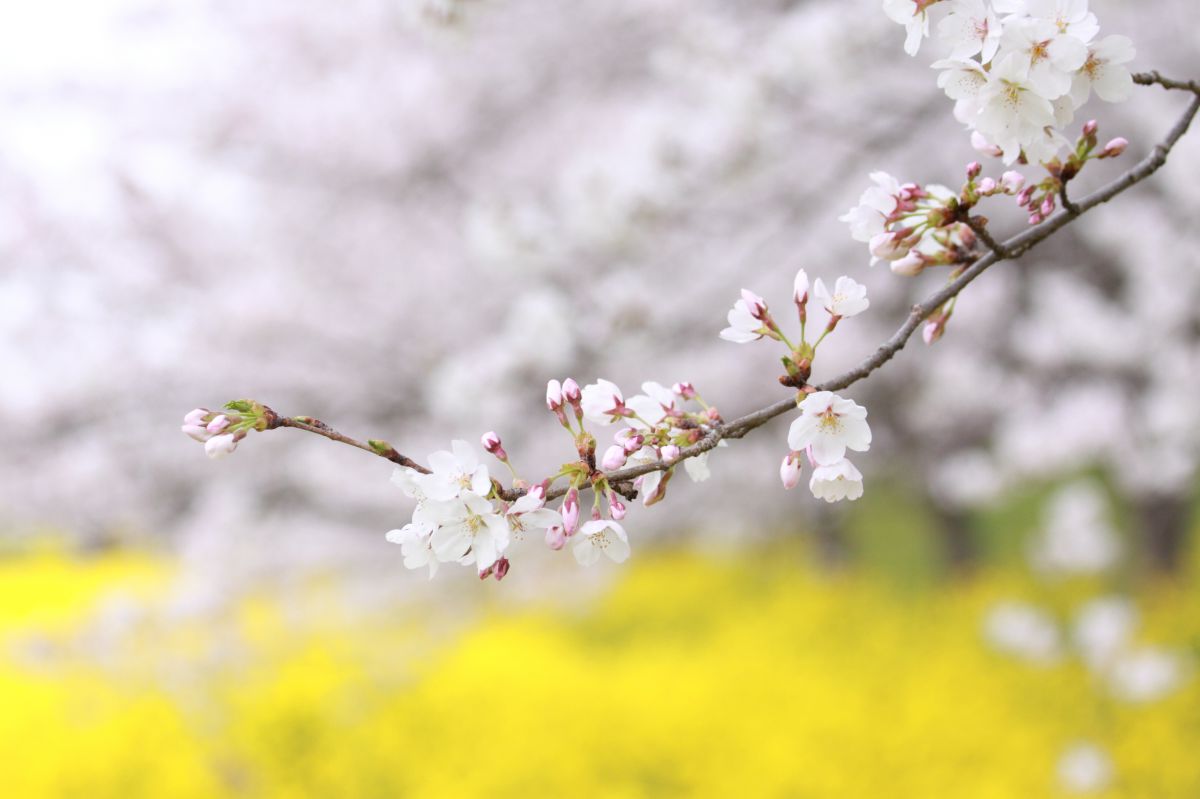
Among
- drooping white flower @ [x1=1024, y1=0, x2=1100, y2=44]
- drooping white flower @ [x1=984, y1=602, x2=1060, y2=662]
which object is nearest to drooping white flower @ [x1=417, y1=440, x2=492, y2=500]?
drooping white flower @ [x1=1024, y1=0, x2=1100, y2=44]

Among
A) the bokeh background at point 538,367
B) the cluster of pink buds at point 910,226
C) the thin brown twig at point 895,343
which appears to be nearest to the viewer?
the thin brown twig at point 895,343

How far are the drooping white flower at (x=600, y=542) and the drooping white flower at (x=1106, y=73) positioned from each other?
678 millimetres

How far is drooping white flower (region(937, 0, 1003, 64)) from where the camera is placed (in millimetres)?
1012

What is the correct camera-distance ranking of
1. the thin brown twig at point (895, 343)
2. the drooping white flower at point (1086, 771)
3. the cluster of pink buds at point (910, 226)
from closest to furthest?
the thin brown twig at point (895, 343)
the cluster of pink buds at point (910, 226)
the drooping white flower at point (1086, 771)

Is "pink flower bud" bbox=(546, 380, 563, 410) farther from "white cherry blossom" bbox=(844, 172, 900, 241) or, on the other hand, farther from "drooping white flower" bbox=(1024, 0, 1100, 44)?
"drooping white flower" bbox=(1024, 0, 1100, 44)

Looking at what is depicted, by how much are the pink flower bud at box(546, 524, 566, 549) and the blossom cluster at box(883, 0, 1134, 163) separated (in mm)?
604

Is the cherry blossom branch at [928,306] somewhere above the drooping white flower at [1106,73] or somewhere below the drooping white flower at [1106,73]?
below

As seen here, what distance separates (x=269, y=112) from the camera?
5.60 metres

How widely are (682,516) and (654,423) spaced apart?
7.14 m

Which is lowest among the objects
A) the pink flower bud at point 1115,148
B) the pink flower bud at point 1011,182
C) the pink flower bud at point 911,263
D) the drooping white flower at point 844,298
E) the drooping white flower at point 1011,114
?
the drooping white flower at point 844,298

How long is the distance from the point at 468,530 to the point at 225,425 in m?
0.27

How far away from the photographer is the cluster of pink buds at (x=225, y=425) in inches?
38.5

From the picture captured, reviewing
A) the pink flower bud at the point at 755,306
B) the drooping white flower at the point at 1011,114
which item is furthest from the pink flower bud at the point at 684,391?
the drooping white flower at the point at 1011,114

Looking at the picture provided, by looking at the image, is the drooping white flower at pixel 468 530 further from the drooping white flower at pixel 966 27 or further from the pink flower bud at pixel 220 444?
the drooping white flower at pixel 966 27
